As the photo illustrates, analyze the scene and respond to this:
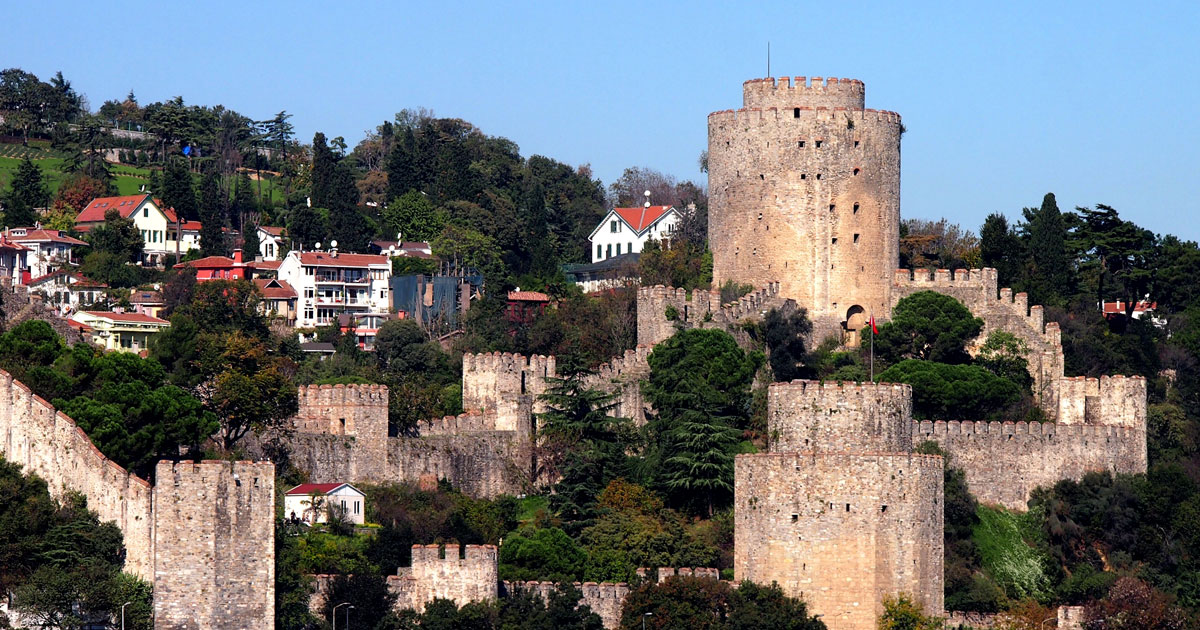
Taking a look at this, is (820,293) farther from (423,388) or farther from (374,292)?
(374,292)

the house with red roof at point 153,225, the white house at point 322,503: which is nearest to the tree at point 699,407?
the white house at point 322,503

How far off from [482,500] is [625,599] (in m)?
9.51

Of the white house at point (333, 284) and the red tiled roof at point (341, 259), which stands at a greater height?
the red tiled roof at point (341, 259)

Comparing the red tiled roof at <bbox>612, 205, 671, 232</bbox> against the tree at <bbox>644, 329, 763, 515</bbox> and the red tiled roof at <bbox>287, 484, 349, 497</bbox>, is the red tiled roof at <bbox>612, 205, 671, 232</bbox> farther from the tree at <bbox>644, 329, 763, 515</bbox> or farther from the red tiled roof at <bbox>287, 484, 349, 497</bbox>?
the red tiled roof at <bbox>287, 484, 349, 497</bbox>

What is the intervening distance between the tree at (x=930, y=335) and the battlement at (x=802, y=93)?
249 inches

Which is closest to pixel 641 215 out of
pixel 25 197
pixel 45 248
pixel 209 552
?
pixel 25 197

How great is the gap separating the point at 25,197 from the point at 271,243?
9.31 metres

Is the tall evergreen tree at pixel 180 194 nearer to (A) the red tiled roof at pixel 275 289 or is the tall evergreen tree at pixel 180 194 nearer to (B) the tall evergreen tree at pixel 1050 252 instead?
(A) the red tiled roof at pixel 275 289

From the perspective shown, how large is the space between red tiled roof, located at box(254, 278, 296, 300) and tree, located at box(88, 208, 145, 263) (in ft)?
15.4

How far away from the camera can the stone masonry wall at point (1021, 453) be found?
5959cm

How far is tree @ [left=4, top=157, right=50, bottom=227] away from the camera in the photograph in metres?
90.8

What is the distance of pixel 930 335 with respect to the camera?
67.9 metres

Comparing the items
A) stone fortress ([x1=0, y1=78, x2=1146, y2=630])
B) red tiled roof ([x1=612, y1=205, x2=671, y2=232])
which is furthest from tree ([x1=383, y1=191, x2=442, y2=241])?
stone fortress ([x1=0, y1=78, x2=1146, y2=630])

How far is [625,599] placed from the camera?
165 feet
